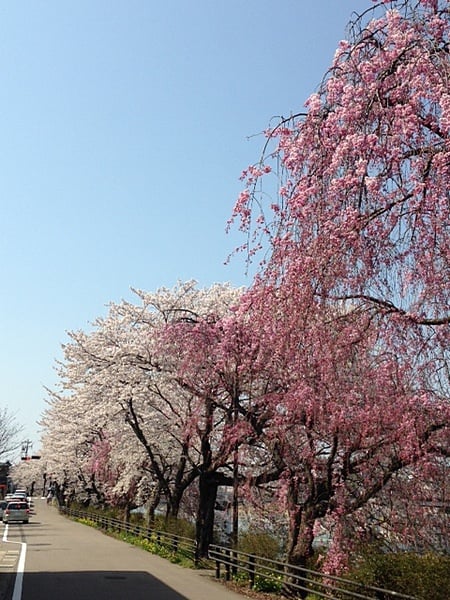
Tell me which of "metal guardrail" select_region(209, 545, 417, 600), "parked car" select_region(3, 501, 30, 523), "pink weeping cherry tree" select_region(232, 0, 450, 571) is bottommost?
"metal guardrail" select_region(209, 545, 417, 600)

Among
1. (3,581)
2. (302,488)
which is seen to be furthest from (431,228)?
(3,581)

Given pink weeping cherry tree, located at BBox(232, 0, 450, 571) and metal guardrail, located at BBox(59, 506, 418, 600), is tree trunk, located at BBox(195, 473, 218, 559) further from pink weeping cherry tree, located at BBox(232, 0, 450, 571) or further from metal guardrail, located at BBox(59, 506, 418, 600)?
pink weeping cherry tree, located at BBox(232, 0, 450, 571)

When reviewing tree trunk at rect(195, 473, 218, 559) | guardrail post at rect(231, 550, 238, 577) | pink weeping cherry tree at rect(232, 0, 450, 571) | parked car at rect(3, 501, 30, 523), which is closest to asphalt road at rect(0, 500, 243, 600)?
Result: guardrail post at rect(231, 550, 238, 577)

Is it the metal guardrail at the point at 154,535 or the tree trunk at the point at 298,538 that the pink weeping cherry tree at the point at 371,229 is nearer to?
the tree trunk at the point at 298,538

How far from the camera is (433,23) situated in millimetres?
7824

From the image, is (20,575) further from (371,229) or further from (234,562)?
(371,229)

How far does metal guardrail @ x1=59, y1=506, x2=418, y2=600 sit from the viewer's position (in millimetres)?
12203

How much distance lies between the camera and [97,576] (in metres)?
20.0

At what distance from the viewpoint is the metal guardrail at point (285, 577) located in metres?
13.1

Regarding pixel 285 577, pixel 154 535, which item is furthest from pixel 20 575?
pixel 154 535

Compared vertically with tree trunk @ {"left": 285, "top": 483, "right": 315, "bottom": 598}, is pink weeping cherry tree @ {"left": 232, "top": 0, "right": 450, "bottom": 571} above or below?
above

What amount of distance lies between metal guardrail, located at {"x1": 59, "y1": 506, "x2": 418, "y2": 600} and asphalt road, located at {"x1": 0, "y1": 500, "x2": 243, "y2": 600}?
2.20ft

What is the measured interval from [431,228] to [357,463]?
336 inches

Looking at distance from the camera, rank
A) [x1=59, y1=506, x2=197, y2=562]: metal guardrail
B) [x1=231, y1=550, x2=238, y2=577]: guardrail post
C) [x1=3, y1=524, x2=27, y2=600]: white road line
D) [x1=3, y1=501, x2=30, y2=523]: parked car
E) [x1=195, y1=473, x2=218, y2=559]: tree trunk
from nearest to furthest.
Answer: [x1=3, y1=524, x2=27, y2=600]: white road line, [x1=231, y1=550, x2=238, y2=577]: guardrail post, [x1=195, y1=473, x2=218, y2=559]: tree trunk, [x1=59, y1=506, x2=197, y2=562]: metal guardrail, [x1=3, y1=501, x2=30, y2=523]: parked car
